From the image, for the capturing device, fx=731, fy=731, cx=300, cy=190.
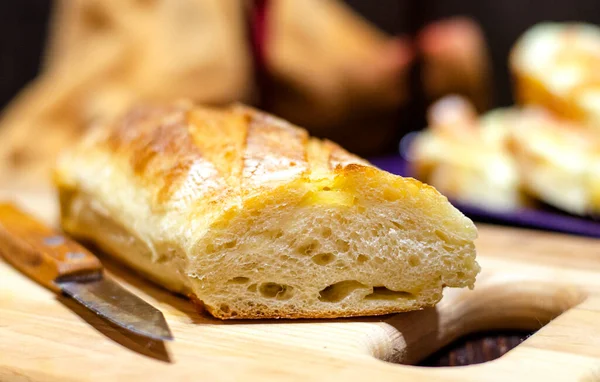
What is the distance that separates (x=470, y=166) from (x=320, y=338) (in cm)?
145

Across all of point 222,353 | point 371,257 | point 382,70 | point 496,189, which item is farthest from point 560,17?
point 222,353

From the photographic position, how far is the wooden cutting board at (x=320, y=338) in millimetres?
1280

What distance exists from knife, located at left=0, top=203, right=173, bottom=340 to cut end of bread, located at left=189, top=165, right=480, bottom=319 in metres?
0.15

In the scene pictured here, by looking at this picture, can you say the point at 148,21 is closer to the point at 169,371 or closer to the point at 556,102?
the point at 556,102

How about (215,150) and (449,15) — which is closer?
(215,150)

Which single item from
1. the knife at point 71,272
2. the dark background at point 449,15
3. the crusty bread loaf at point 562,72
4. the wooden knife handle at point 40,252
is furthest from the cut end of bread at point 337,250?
the dark background at point 449,15

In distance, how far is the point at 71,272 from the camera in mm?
1681

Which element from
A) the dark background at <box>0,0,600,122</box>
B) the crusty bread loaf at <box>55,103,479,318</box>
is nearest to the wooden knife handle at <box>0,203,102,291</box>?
the crusty bread loaf at <box>55,103,479,318</box>

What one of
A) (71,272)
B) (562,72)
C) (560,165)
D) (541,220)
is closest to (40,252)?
(71,272)

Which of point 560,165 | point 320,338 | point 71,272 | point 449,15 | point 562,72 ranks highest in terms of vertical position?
point 449,15

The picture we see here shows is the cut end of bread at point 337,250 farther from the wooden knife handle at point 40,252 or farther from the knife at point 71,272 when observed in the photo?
the wooden knife handle at point 40,252

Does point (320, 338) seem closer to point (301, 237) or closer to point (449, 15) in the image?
point (301, 237)

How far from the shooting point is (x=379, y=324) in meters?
1.53

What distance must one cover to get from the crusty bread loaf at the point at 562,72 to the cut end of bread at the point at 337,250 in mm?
1598
